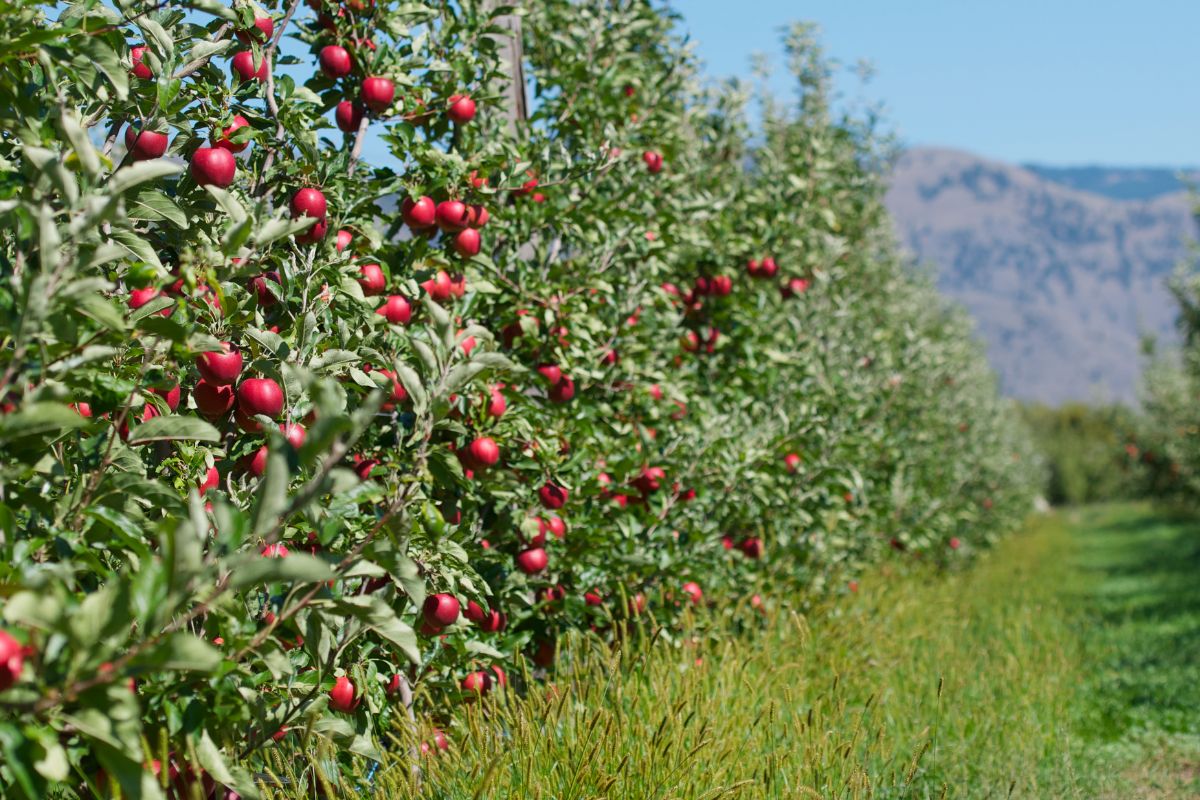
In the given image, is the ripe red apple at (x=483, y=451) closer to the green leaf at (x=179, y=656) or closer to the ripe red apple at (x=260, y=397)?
the ripe red apple at (x=260, y=397)

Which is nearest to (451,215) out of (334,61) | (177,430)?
(334,61)

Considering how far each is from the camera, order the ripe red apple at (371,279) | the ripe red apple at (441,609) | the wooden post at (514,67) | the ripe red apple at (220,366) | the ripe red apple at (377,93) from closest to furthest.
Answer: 1. the ripe red apple at (220,366)
2. the ripe red apple at (441,609)
3. the ripe red apple at (371,279)
4. the ripe red apple at (377,93)
5. the wooden post at (514,67)

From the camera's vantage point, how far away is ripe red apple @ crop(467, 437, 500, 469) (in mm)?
2883

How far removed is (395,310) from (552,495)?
0.90 metres

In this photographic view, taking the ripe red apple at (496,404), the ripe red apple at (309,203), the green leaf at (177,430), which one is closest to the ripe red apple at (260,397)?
the green leaf at (177,430)

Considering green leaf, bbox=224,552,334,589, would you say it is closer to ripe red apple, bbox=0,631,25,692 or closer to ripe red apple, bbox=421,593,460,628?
ripe red apple, bbox=0,631,25,692

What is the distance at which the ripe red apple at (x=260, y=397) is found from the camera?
7.16 feet

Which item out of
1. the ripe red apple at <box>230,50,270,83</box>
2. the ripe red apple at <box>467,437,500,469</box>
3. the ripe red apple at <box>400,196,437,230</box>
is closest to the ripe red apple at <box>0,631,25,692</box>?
the ripe red apple at <box>467,437,500,469</box>

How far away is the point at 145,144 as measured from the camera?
2164mm

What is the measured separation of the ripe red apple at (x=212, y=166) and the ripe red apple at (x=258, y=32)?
55 centimetres

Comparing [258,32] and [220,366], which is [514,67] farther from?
[220,366]

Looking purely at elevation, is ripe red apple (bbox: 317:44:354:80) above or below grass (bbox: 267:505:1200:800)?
above

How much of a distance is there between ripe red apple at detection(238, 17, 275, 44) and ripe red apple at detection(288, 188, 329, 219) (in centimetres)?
46

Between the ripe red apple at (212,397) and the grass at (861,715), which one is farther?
the grass at (861,715)
